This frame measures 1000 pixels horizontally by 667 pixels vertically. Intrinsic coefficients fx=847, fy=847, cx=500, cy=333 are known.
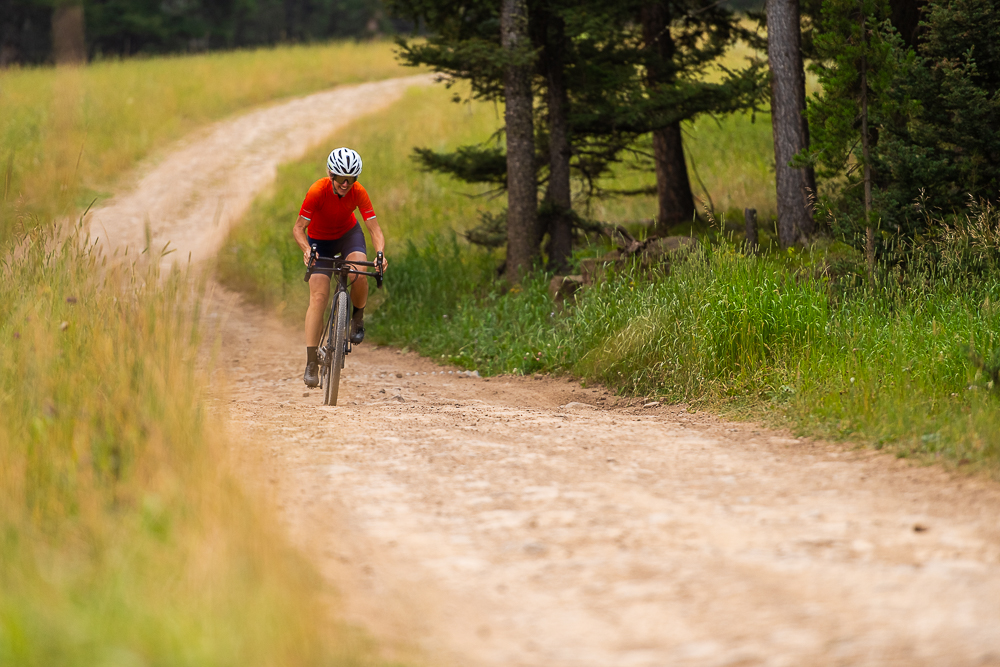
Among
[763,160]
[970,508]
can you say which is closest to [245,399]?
[970,508]

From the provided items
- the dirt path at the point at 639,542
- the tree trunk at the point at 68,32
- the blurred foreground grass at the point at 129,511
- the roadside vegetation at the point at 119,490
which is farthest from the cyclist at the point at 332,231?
the tree trunk at the point at 68,32

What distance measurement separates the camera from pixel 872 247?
8531 mm

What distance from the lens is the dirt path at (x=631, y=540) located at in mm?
2920

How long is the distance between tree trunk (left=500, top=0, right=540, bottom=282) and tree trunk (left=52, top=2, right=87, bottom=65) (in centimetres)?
692

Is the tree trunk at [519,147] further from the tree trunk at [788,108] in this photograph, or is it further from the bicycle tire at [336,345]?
the bicycle tire at [336,345]

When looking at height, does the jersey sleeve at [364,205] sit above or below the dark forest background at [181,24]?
below

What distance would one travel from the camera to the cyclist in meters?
7.59

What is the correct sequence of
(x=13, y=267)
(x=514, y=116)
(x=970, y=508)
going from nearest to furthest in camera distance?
(x=970, y=508), (x=13, y=267), (x=514, y=116)

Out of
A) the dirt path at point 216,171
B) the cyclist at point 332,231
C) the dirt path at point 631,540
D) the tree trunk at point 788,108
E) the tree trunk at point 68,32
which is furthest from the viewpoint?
the dirt path at point 216,171

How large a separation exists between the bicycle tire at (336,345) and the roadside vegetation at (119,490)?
6.57ft

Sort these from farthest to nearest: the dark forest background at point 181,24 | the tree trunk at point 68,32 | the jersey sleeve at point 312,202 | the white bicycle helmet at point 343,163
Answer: the dark forest background at point 181,24 → the jersey sleeve at point 312,202 → the white bicycle helmet at point 343,163 → the tree trunk at point 68,32

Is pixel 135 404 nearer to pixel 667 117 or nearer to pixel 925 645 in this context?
pixel 925 645

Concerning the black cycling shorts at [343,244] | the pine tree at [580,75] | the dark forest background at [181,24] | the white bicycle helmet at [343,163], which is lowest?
the black cycling shorts at [343,244]

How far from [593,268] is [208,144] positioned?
54.3 feet
